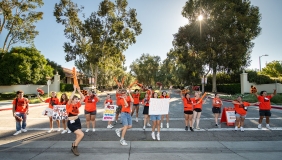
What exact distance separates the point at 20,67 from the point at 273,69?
66.5 m

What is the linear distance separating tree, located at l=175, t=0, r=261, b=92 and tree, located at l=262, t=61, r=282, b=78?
3228cm

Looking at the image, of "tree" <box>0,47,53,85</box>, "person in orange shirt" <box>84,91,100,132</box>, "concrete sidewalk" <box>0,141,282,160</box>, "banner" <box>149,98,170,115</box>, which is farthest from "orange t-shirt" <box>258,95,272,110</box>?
"tree" <box>0,47,53,85</box>

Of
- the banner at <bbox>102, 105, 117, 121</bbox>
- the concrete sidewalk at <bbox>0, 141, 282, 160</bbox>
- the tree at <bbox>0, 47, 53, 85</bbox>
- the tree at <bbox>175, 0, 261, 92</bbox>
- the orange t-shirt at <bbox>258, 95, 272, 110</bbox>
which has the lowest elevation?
the concrete sidewalk at <bbox>0, 141, 282, 160</bbox>

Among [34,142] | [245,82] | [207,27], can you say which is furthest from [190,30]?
[34,142]

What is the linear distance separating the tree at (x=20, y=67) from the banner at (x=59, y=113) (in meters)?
27.3

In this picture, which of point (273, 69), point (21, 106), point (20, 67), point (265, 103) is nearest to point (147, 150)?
point (21, 106)

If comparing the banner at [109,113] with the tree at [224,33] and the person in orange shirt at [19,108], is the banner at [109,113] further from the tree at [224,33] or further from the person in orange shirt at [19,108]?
the tree at [224,33]

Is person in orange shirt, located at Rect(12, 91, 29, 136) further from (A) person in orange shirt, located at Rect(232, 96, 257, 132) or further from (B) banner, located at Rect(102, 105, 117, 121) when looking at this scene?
(A) person in orange shirt, located at Rect(232, 96, 257, 132)

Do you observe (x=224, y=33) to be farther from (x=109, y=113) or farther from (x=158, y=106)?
(x=158, y=106)

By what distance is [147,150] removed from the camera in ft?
21.4

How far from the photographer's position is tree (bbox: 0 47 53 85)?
3153 cm

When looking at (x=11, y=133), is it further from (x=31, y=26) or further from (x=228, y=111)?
(x=31, y=26)

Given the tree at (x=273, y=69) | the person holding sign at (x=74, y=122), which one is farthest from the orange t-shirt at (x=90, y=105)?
the tree at (x=273, y=69)

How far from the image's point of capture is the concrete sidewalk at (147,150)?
19.6 feet
